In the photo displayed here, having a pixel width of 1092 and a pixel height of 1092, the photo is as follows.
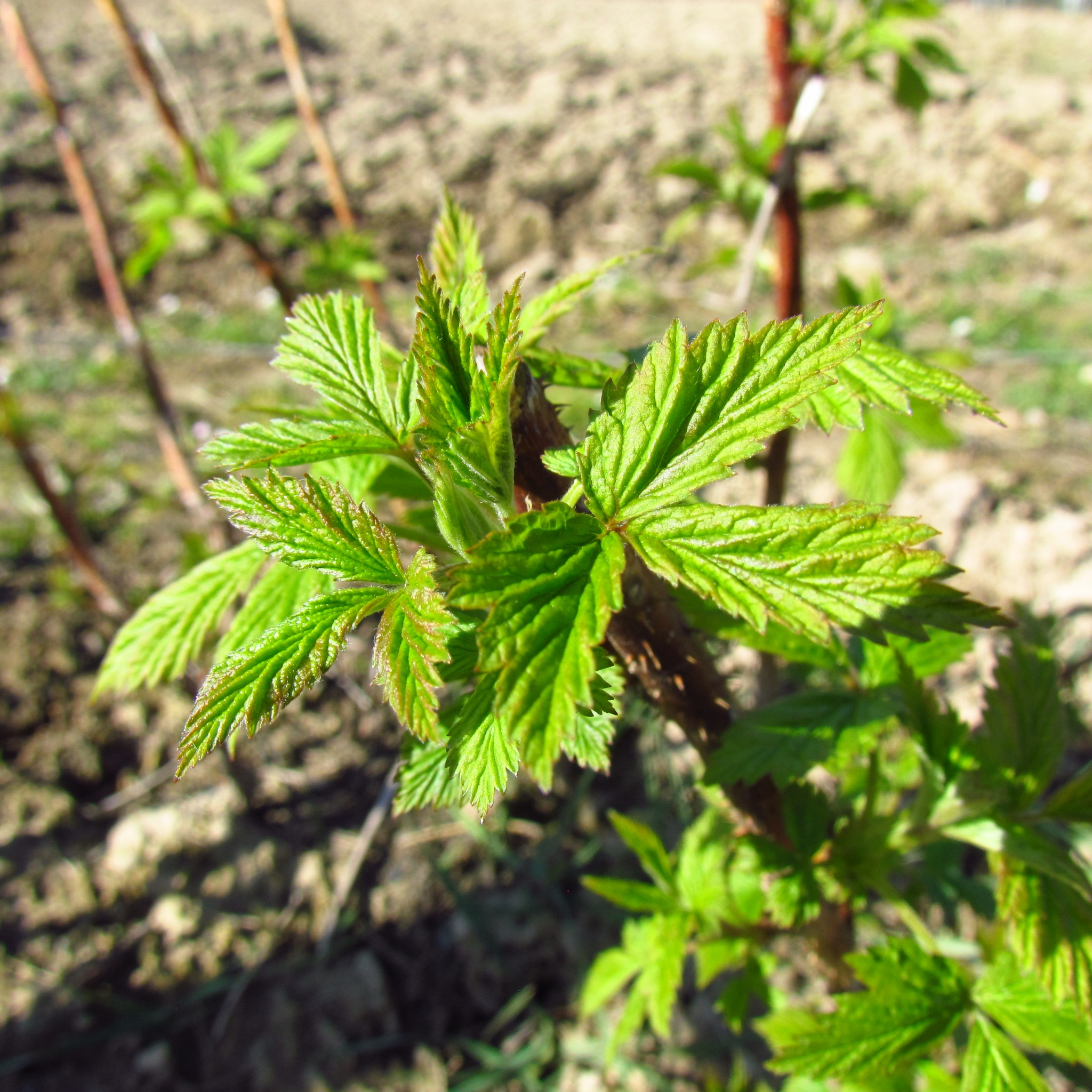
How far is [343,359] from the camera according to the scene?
0.75 metres

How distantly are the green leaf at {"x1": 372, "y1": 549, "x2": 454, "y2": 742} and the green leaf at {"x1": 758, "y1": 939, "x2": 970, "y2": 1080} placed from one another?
0.67 meters

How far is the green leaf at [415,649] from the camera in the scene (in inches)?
21.7

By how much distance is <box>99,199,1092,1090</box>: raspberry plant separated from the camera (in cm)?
58

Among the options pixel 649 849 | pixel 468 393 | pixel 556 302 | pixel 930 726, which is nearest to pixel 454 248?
pixel 556 302

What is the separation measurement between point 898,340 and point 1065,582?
1.08m

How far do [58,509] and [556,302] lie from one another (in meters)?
1.99

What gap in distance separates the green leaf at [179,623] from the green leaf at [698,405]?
0.43m

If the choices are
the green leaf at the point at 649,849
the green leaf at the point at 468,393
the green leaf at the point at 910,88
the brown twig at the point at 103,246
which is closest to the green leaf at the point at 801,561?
the green leaf at the point at 468,393

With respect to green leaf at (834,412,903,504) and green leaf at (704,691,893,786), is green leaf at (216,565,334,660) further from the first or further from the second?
green leaf at (834,412,903,504)

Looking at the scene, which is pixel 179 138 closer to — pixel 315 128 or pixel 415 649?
pixel 315 128

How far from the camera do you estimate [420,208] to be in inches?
199

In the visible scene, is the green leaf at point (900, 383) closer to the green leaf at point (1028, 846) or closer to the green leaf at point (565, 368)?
the green leaf at point (565, 368)

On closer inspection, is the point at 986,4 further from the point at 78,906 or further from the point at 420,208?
the point at 78,906

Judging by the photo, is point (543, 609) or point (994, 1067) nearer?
point (543, 609)
